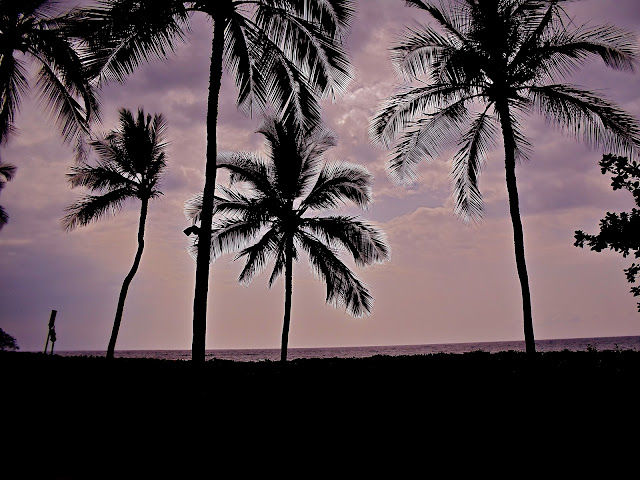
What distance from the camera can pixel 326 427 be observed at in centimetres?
576

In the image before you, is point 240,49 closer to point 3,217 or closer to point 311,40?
point 311,40

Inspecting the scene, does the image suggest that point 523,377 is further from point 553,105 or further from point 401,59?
point 401,59

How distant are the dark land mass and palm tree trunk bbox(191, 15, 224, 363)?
570 mm

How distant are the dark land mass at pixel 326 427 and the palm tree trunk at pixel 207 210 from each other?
0.57m

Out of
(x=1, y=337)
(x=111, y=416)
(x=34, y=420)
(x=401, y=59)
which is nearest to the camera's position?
(x=34, y=420)

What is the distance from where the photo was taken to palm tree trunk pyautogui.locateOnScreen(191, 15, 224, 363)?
6.89 metres

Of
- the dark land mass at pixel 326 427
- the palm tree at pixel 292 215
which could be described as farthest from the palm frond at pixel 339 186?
the dark land mass at pixel 326 427

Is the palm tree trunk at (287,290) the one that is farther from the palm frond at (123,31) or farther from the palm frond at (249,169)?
the palm frond at (123,31)

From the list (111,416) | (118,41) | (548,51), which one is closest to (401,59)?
(548,51)

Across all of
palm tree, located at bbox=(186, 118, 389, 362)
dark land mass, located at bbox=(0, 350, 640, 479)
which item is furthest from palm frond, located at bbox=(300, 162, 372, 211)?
dark land mass, located at bbox=(0, 350, 640, 479)

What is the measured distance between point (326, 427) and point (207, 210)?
3.76 meters

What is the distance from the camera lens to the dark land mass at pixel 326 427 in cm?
429

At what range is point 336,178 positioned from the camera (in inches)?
580

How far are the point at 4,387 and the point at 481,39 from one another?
11266 millimetres
